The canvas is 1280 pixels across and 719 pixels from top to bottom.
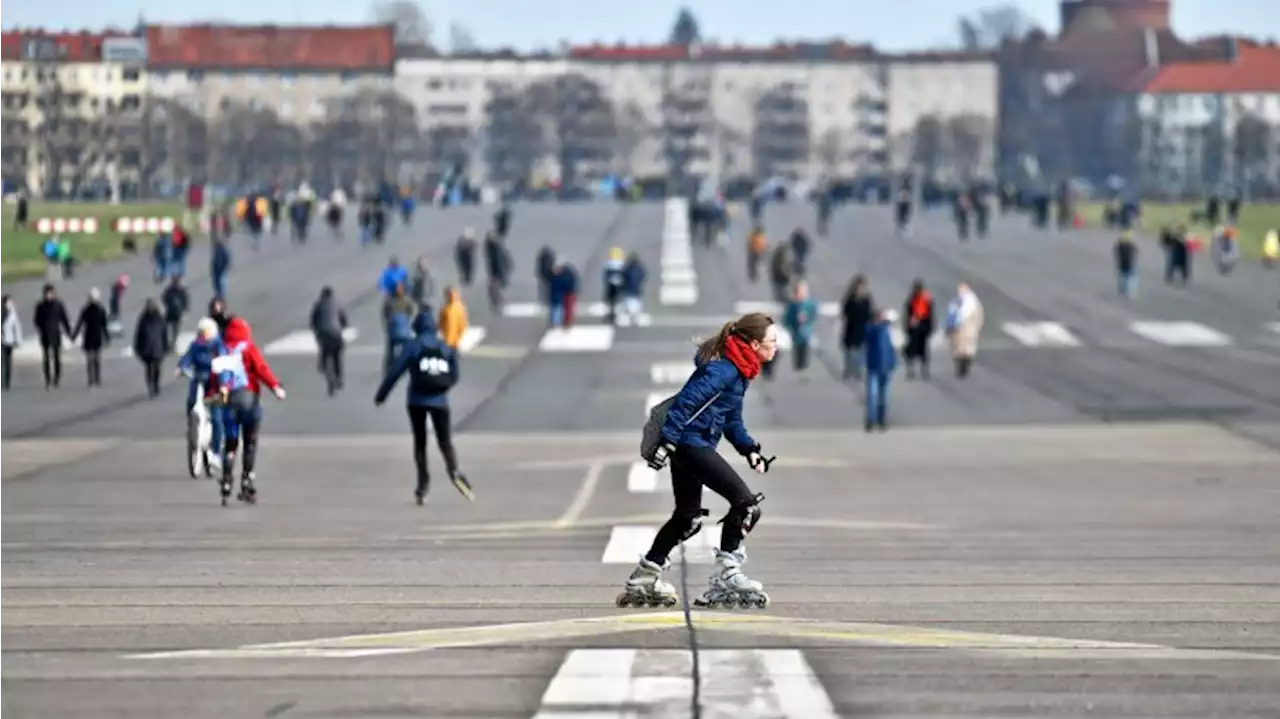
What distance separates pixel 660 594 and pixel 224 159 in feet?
433

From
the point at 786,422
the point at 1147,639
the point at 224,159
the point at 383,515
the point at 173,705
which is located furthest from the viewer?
the point at 224,159

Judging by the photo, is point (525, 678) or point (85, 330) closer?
point (525, 678)

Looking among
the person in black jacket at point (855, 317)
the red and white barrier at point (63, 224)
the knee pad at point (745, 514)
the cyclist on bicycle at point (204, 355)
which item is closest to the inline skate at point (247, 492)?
the cyclist on bicycle at point (204, 355)

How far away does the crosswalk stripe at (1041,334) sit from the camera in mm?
58594

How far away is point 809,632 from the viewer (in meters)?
13.6

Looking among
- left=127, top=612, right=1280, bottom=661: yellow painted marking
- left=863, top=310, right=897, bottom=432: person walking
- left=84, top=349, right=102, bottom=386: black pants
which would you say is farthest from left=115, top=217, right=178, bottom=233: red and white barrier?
left=127, top=612, right=1280, bottom=661: yellow painted marking

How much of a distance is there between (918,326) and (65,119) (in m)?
14.7

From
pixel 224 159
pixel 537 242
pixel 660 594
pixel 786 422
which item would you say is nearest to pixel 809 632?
pixel 660 594

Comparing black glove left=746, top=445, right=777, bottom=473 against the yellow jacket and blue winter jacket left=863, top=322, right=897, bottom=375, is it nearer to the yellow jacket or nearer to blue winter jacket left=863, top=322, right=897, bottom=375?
blue winter jacket left=863, top=322, right=897, bottom=375

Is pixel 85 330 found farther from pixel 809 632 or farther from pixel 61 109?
pixel 809 632

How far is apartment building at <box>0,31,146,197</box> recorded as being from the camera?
36.1 metres

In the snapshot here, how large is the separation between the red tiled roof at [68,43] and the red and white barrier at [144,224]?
14.7ft

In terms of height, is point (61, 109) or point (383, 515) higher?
point (61, 109)

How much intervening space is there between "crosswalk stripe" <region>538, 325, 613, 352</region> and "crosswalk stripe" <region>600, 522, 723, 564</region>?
35628 mm
